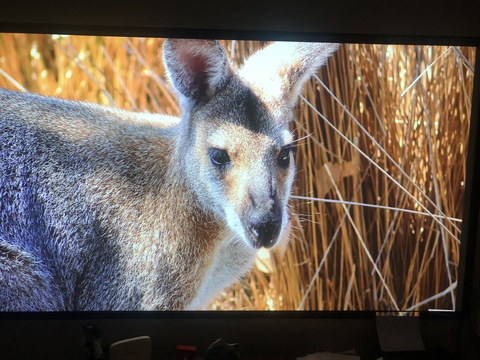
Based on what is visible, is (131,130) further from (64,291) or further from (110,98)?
(64,291)

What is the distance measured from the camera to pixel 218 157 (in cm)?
163

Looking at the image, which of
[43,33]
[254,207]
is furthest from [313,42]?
[43,33]

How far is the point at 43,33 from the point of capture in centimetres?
166

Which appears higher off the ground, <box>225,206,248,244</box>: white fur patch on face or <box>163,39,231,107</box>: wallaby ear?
<box>163,39,231,107</box>: wallaby ear

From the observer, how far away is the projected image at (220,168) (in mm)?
1644

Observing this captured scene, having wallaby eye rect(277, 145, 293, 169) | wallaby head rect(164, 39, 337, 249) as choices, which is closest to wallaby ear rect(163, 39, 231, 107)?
wallaby head rect(164, 39, 337, 249)

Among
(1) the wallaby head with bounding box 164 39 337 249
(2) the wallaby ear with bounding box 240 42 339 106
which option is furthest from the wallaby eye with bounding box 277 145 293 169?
(2) the wallaby ear with bounding box 240 42 339 106

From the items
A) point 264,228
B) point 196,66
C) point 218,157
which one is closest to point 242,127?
point 218,157

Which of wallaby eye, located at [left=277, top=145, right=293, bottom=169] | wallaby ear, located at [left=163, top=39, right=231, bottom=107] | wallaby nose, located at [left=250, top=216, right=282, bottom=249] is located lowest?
wallaby nose, located at [left=250, top=216, right=282, bottom=249]

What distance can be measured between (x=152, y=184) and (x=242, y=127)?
0.45 metres

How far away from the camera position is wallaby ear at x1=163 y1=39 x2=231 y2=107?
1.62 m

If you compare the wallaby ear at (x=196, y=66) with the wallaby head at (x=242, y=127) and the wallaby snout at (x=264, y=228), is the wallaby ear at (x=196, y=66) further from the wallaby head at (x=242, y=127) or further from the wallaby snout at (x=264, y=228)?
the wallaby snout at (x=264, y=228)

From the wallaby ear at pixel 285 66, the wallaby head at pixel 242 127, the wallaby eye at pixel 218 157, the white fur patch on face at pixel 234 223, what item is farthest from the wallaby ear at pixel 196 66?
the white fur patch on face at pixel 234 223

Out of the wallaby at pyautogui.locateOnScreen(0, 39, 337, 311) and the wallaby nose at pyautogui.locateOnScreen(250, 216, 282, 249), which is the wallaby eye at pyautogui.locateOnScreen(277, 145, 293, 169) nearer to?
the wallaby at pyautogui.locateOnScreen(0, 39, 337, 311)
